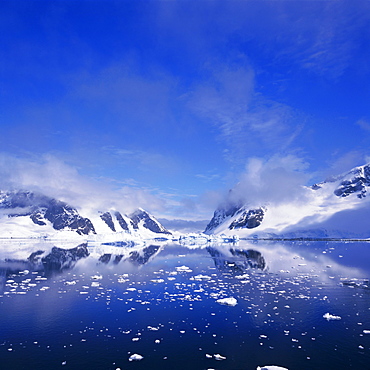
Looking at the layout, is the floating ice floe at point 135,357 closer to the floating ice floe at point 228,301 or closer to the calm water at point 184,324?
the calm water at point 184,324

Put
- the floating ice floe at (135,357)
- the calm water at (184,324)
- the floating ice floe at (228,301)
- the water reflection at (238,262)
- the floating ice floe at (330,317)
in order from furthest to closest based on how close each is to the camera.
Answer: the water reflection at (238,262) → the floating ice floe at (228,301) → the floating ice floe at (330,317) → the calm water at (184,324) → the floating ice floe at (135,357)

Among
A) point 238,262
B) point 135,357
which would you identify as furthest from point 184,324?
point 238,262

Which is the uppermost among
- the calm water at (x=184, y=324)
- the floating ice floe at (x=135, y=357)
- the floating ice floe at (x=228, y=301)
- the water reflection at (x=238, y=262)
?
the water reflection at (x=238, y=262)

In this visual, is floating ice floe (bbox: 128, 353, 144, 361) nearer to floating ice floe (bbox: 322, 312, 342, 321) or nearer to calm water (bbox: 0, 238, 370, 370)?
calm water (bbox: 0, 238, 370, 370)

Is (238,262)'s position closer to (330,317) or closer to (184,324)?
(330,317)

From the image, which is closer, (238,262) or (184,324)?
(184,324)

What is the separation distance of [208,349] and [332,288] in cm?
2105

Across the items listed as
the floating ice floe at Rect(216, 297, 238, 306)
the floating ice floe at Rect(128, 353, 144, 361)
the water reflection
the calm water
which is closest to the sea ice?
the calm water

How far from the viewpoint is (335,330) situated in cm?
1869

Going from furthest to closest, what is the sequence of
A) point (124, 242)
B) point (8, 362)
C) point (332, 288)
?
1. point (124, 242)
2. point (332, 288)
3. point (8, 362)

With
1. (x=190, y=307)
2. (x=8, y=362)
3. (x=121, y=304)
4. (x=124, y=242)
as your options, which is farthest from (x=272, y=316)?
(x=124, y=242)

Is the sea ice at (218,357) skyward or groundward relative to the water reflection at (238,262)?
groundward

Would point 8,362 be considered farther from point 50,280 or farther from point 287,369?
point 50,280

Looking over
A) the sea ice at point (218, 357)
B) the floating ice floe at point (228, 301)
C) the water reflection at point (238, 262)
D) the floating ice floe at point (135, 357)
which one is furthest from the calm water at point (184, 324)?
the water reflection at point (238, 262)
